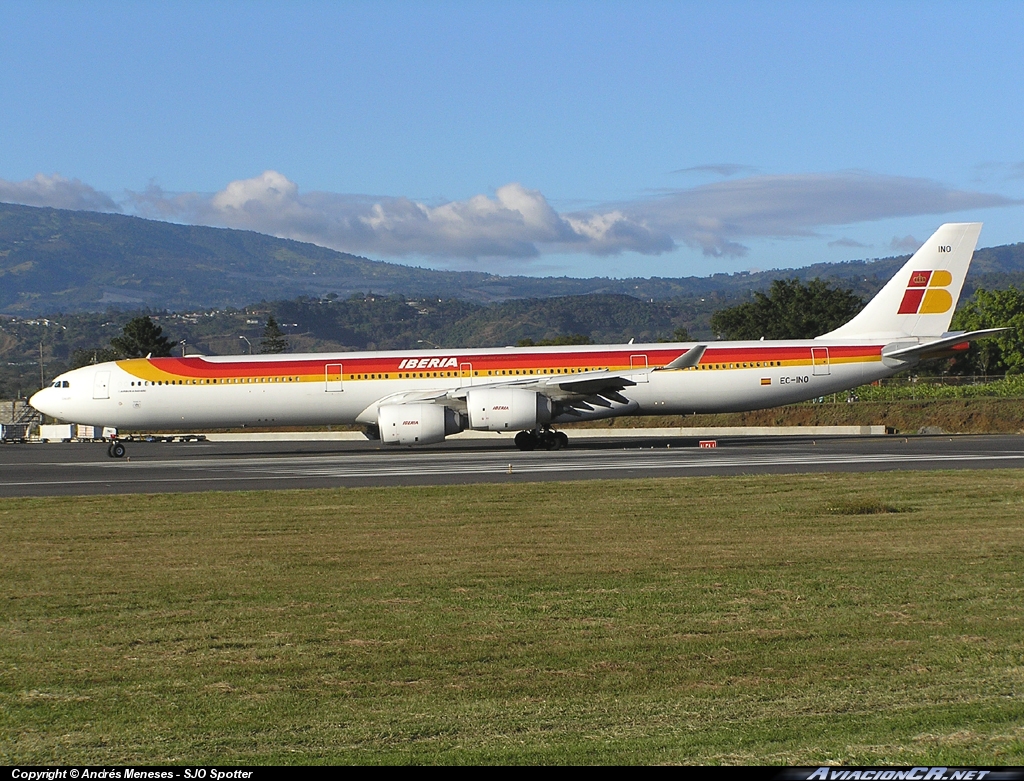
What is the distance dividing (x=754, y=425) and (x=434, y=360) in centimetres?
2514

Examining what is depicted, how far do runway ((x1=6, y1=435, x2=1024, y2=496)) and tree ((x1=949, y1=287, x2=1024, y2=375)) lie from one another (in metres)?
61.3

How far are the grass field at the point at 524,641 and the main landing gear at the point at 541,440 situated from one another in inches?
860

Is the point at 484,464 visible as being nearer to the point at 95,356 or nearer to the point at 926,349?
the point at 926,349

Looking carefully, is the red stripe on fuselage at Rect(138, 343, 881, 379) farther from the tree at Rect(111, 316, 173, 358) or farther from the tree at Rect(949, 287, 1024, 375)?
the tree at Rect(949, 287, 1024, 375)

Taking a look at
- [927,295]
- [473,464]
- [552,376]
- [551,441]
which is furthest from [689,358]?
[927,295]

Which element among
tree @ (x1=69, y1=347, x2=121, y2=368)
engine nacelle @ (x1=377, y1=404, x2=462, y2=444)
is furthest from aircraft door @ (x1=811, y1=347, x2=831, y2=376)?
tree @ (x1=69, y1=347, x2=121, y2=368)

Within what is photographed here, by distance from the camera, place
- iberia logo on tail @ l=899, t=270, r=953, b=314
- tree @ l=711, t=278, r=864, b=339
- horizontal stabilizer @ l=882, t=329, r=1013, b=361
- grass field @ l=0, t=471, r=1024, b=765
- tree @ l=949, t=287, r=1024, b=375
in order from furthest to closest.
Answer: tree @ l=711, t=278, r=864, b=339 → tree @ l=949, t=287, r=1024, b=375 → iberia logo on tail @ l=899, t=270, r=953, b=314 → horizontal stabilizer @ l=882, t=329, r=1013, b=361 → grass field @ l=0, t=471, r=1024, b=765

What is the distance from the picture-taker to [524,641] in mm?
8617

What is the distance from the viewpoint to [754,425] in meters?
57.9

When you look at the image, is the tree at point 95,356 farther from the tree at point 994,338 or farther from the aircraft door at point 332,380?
the tree at point 994,338

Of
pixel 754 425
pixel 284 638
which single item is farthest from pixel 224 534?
pixel 754 425

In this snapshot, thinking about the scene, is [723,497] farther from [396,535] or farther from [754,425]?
[754,425]

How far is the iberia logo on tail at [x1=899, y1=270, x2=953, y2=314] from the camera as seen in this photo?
130 feet

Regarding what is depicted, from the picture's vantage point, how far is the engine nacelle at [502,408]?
118ft
